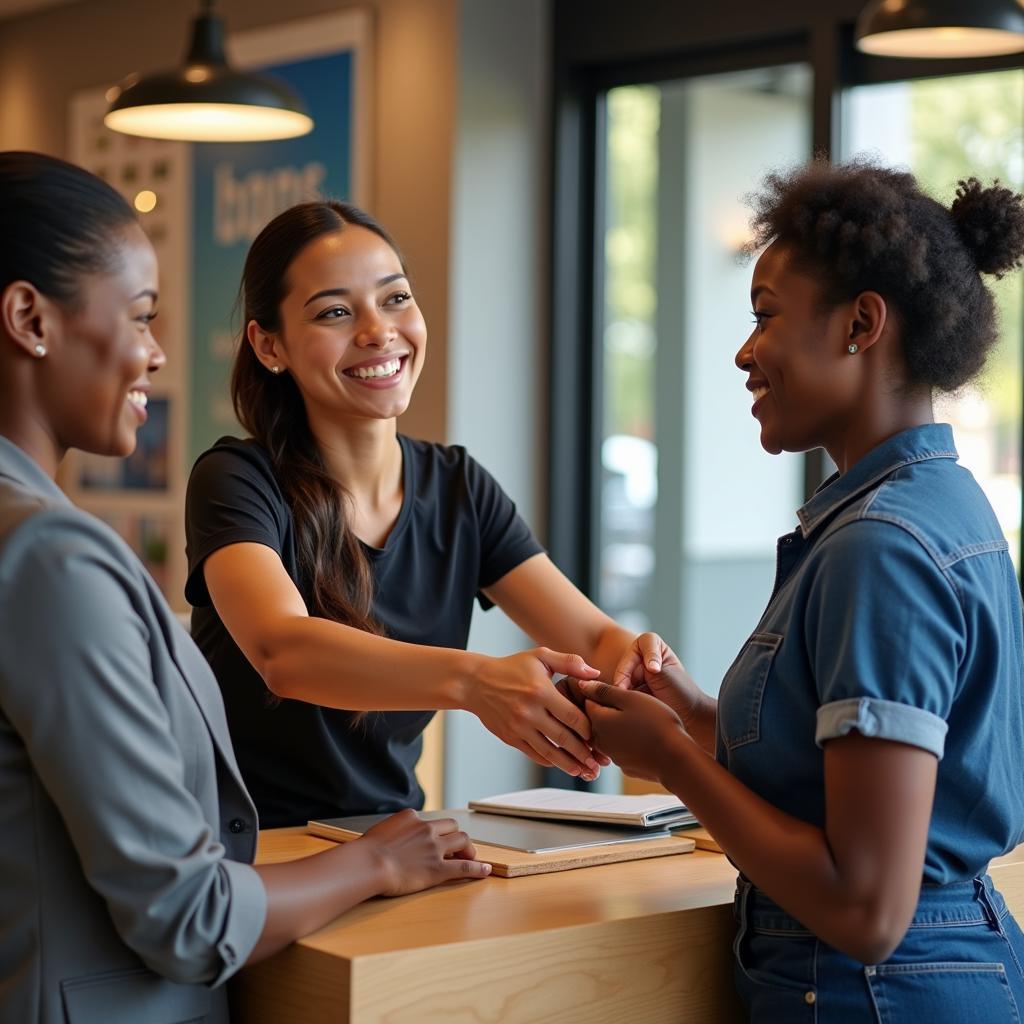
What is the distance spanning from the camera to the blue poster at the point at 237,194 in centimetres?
462

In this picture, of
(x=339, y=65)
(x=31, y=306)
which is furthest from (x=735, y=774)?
(x=339, y=65)

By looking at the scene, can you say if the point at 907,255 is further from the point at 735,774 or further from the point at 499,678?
Answer: the point at 499,678

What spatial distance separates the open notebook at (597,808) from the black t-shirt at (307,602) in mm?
181

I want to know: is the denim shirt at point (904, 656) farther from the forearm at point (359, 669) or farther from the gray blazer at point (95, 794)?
the gray blazer at point (95, 794)

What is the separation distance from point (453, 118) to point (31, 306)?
10.1 feet

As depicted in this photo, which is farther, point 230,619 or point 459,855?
point 230,619

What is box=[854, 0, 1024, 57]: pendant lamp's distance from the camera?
287cm

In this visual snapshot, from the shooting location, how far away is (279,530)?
87.1 inches

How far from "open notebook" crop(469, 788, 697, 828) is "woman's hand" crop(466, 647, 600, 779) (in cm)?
15

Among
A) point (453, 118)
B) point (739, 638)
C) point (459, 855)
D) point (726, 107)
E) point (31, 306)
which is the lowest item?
point (739, 638)

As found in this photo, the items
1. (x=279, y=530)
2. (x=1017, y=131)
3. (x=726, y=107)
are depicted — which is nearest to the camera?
(x=279, y=530)

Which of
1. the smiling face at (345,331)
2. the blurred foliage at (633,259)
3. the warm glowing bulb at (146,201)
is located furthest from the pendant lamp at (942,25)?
the blurred foliage at (633,259)

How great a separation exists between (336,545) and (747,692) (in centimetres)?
87

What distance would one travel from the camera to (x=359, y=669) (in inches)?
77.0
